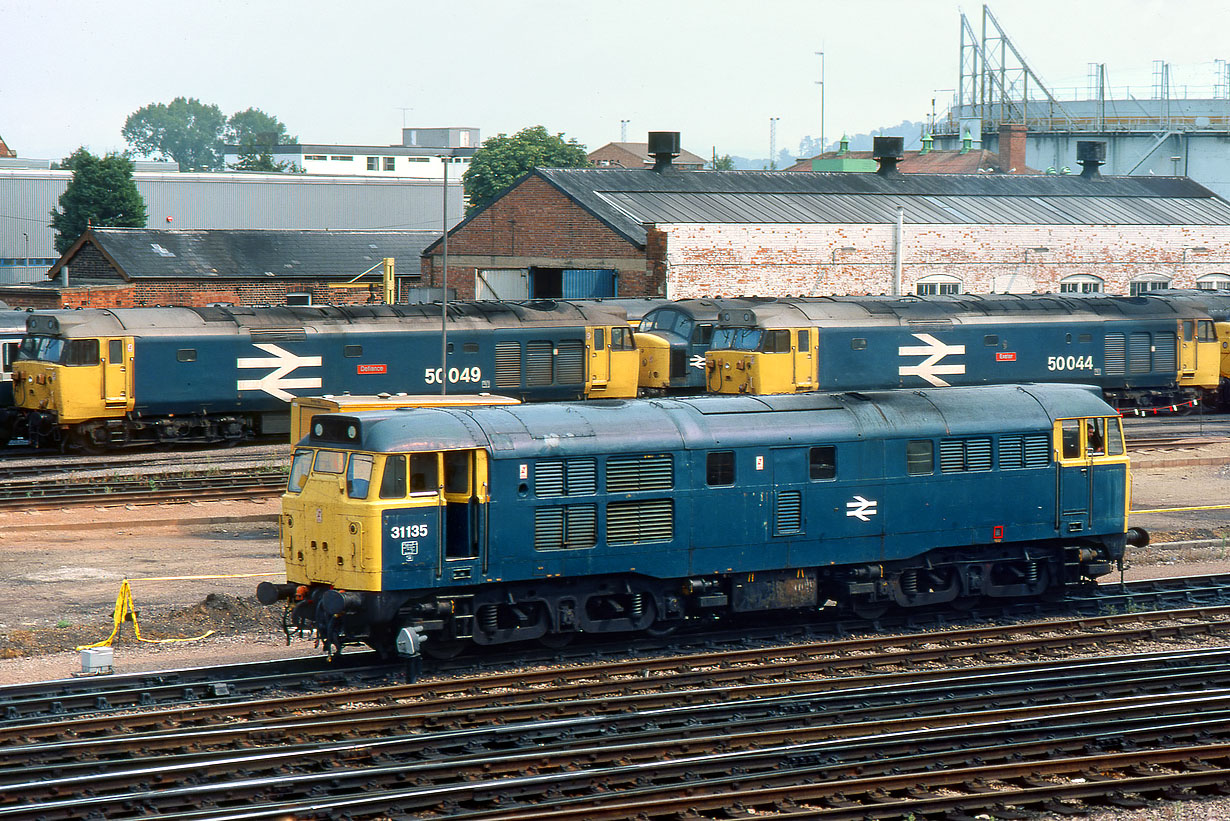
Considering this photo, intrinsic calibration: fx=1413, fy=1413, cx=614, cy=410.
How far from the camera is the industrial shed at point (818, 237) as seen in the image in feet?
180

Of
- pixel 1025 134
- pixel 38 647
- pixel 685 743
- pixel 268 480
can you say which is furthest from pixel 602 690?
pixel 1025 134

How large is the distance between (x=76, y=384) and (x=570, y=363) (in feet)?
43.7

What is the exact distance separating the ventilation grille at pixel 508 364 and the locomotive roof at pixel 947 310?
5893mm

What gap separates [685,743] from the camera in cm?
1483

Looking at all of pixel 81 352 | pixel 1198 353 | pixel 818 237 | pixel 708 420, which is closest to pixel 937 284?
pixel 818 237

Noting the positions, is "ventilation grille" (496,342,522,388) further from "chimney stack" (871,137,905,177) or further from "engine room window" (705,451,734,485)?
"chimney stack" (871,137,905,177)

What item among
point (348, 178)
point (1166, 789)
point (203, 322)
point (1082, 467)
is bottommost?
point (1166, 789)

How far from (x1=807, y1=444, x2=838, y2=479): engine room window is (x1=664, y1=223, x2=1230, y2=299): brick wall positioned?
33.2 metres

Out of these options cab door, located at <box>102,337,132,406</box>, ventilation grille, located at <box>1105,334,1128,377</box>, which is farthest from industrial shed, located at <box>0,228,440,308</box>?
ventilation grille, located at <box>1105,334,1128,377</box>

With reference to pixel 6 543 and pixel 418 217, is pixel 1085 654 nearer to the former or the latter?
pixel 6 543

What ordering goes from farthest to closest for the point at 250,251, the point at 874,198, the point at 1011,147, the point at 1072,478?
the point at 1011,147
the point at 250,251
the point at 874,198
the point at 1072,478

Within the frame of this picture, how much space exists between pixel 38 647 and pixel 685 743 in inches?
396

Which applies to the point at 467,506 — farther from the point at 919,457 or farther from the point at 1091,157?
the point at 1091,157

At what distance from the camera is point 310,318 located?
3781 cm
